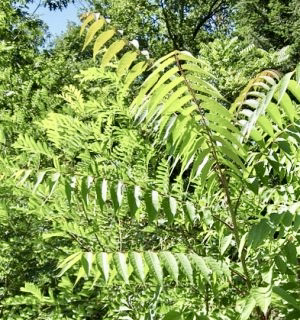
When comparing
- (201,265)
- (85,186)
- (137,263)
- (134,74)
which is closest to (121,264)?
(137,263)

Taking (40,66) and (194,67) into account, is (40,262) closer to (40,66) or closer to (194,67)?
(194,67)

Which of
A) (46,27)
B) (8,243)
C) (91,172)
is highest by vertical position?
(46,27)

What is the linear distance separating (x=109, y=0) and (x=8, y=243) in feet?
53.7

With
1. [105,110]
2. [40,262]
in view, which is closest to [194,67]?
[105,110]

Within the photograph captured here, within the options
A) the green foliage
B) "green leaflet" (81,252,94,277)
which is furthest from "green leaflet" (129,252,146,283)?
"green leaflet" (81,252,94,277)

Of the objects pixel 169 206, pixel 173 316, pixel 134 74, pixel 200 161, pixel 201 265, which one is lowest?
pixel 173 316

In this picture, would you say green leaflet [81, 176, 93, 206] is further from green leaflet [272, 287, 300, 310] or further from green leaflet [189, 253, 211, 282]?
green leaflet [272, 287, 300, 310]

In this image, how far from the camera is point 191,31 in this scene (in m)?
18.2

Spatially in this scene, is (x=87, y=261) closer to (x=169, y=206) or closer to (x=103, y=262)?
(x=103, y=262)

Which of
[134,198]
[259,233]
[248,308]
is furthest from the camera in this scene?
[134,198]

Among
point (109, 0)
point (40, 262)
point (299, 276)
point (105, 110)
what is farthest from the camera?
point (109, 0)

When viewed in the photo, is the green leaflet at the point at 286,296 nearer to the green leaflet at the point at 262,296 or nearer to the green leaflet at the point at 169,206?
the green leaflet at the point at 262,296

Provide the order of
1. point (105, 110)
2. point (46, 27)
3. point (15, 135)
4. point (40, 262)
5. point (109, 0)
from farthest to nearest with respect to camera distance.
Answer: point (109, 0) < point (46, 27) < point (15, 135) < point (40, 262) < point (105, 110)

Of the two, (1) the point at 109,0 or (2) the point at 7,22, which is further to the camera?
(1) the point at 109,0
